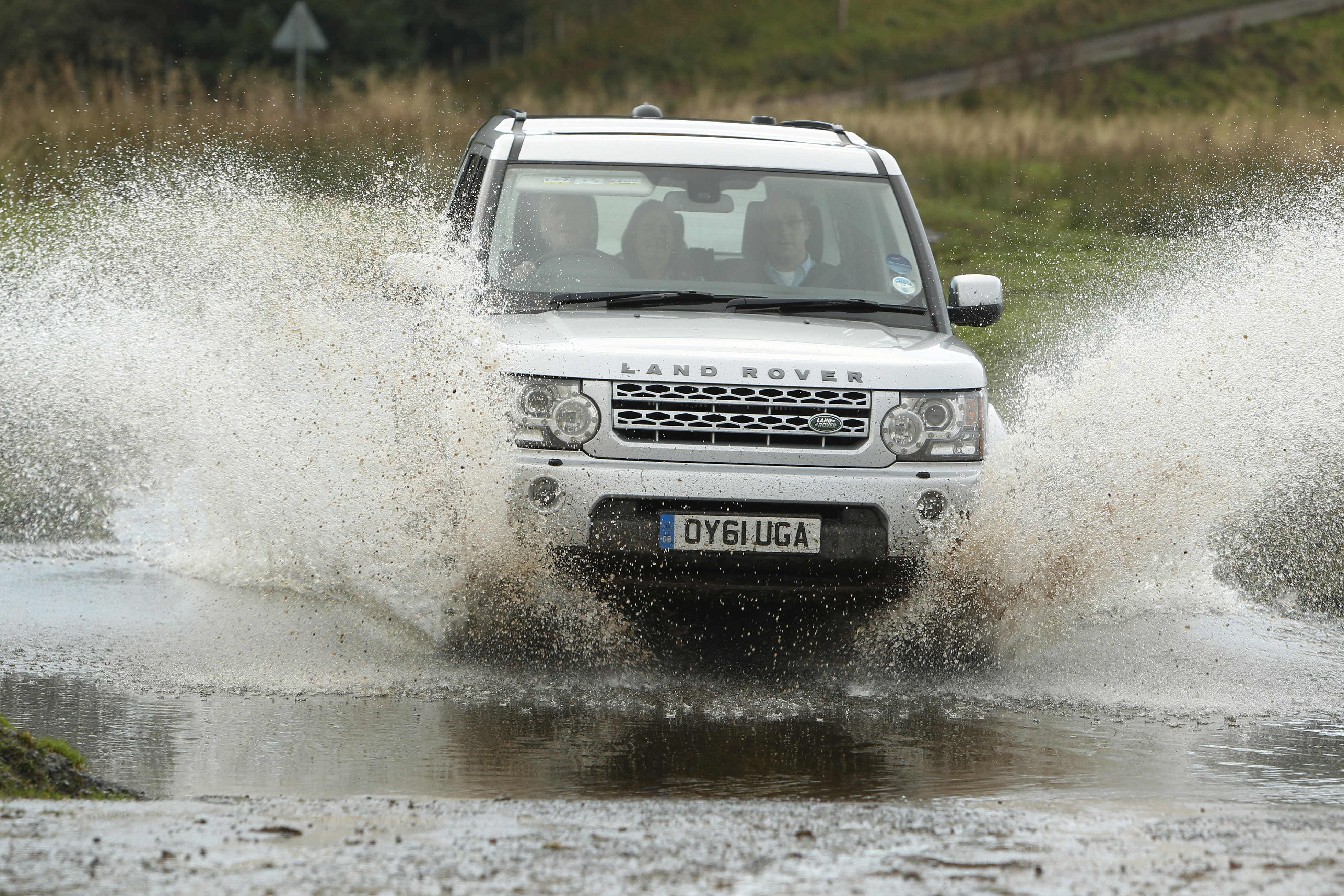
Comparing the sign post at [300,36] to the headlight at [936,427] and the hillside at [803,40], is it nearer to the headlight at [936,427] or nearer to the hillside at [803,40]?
the headlight at [936,427]

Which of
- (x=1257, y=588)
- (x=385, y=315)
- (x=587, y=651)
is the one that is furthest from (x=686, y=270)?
(x=1257, y=588)

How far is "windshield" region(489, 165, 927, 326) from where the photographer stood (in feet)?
21.4

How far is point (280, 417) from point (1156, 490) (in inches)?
139

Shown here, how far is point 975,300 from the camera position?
268 inches

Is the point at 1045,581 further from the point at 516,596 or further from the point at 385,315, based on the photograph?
the point at 385,315

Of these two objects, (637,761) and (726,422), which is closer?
(637,761)

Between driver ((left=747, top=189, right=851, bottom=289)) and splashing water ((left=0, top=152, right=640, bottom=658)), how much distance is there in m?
1.20

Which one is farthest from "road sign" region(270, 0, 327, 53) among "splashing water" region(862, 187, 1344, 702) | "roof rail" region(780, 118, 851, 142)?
"roof rail" region(780, 118, 851, 142)

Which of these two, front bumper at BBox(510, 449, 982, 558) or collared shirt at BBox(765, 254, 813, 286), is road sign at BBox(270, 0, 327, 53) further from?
front bumper at BBox(510, 449, 982, 558)

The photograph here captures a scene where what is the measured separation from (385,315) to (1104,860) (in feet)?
11.8

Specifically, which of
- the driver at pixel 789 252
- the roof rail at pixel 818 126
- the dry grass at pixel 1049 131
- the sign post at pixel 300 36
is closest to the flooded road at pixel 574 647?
the driver at pixel 789 252

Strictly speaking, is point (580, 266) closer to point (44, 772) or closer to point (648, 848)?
point (44, 772)

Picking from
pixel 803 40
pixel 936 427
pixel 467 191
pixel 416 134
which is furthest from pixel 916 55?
pixel 936 427

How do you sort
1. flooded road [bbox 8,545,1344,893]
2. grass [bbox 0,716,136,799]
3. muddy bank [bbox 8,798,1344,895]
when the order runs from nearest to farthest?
muddy bank [bbox 8,798,1344,895]
flooded road [bbox 8,545,1344,893]
grass [bbox 0,716,136,799]
